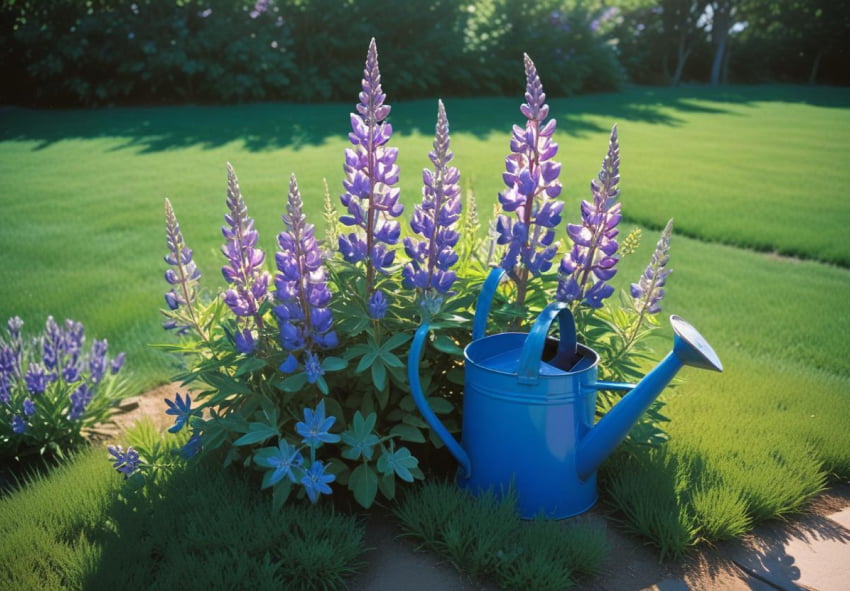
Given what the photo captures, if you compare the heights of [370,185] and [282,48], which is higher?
[370,185]

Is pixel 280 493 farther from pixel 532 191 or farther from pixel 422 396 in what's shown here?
pixel 532 191

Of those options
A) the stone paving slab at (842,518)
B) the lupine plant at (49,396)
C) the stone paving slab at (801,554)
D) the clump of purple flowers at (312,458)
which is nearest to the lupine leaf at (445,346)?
the clump of purple flowers at (312,458)

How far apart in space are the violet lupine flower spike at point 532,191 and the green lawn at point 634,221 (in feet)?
2.69

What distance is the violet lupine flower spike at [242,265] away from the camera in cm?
202

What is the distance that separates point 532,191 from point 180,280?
111cm

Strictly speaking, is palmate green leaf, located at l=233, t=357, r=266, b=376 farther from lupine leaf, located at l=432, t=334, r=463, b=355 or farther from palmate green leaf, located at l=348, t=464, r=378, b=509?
lupine leaf, located at l=432, t=334, r=463, b=355

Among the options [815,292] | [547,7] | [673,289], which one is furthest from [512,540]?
[547,7]

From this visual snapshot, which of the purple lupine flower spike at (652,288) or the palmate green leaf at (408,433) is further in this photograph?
the purple lupine flower spike at (652,288)

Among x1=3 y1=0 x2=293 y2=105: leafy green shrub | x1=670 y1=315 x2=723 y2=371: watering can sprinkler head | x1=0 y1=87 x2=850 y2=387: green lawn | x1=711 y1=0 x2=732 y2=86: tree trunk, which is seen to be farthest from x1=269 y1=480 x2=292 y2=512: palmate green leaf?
x1=711 y1=0 x2=732 y2=86: tree trunk

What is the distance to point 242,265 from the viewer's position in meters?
2.09

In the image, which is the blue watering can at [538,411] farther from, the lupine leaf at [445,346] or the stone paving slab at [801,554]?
the stone paving slab at [801,554]

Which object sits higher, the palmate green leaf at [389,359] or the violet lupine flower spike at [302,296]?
the violet lupine flower spike at [302,296]

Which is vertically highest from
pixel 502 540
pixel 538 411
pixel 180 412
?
pixel 538 411

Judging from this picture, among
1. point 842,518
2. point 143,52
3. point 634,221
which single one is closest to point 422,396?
point 842,518
